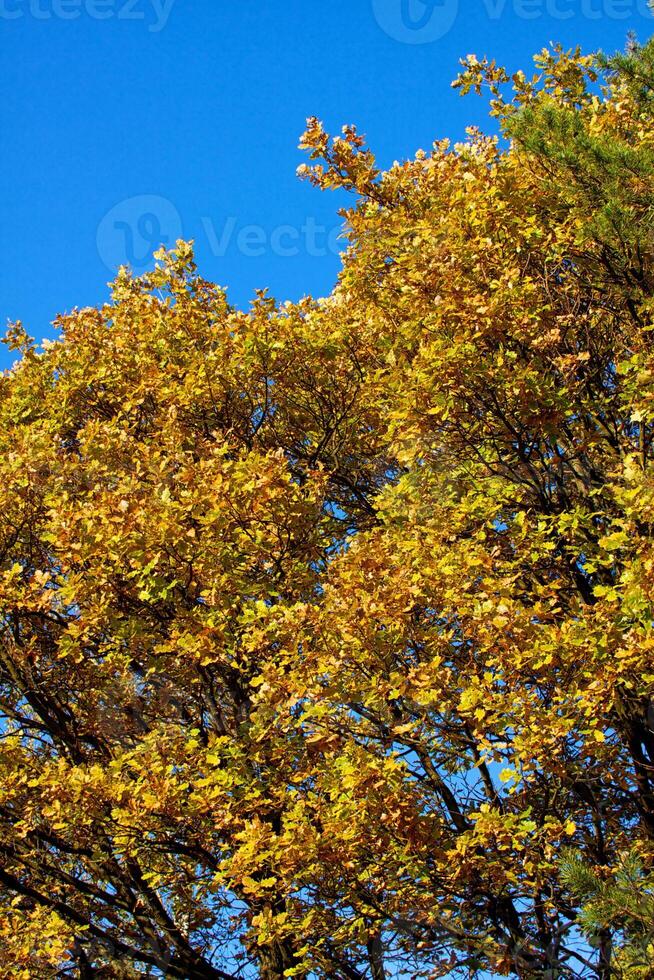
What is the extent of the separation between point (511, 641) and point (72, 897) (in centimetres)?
542

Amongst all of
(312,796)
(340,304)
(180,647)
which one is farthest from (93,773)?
(340,304)

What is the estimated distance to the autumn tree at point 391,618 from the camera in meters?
6.34

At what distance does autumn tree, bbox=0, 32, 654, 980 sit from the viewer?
6336 millimetres

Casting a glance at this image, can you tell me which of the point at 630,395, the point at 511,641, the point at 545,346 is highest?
the point at 545,346

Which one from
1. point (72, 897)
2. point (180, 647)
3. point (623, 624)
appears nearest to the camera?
point (623, 624)

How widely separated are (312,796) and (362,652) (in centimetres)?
117

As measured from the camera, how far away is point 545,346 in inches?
298

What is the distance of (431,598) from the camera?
22.6 feet

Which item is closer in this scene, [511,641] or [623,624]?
[623,624]

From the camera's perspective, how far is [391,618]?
669cm

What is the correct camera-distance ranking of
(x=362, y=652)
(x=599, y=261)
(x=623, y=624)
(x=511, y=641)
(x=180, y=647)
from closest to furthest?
1. (x=623, y=624)
2. (x=511, y=641)
3. (x=362, y=652)
4. (x=180, y=647)
5. (x=599, y=261)

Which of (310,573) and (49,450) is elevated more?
(49,450)

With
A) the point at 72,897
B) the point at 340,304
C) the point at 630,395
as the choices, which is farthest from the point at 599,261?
the point at 72,897

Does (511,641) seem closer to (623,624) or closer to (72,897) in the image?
(623,624)
